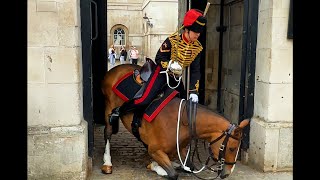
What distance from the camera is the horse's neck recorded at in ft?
13.7

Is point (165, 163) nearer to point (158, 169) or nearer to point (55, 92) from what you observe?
point (158, 169)

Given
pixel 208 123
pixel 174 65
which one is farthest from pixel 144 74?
pixel 208 123

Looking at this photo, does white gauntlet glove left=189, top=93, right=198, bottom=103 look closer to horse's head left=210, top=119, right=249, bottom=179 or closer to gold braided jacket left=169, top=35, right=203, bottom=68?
gold braided jacket left=169, top=35, right=203, bottom=68

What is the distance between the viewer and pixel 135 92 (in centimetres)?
496

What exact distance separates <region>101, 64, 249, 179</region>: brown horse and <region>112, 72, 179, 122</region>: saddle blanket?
0.23ft

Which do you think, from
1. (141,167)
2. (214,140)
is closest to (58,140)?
(141,167)

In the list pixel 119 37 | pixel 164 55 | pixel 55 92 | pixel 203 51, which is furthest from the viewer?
pixel 119 37

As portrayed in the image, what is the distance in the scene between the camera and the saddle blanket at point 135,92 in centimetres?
461

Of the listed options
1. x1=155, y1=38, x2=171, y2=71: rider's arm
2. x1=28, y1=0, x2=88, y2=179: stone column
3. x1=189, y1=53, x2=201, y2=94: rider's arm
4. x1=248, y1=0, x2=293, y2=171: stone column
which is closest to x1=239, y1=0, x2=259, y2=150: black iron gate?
x1=248, y1=0, x2=293, y2=171: stone column

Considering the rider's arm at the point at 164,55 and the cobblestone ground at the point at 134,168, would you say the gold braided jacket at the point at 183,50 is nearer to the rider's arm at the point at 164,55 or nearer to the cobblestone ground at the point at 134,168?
the rider's arm at the point at 164,55

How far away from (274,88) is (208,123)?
49.5 inches

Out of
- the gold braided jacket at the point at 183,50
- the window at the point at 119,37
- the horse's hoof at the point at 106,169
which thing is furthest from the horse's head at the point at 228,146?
the window at the point at 119,37
